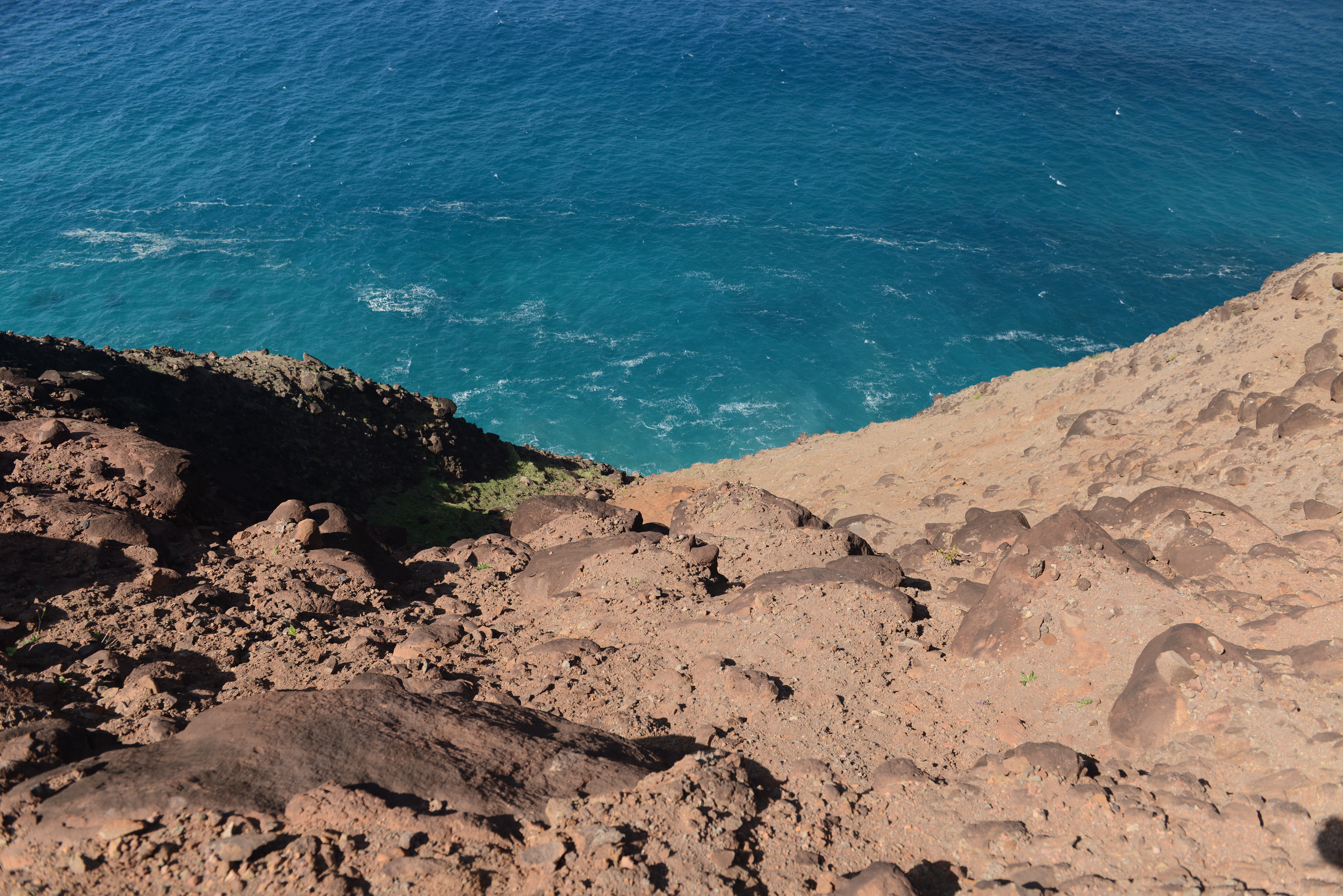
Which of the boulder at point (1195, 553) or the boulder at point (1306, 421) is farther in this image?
the boulder at point (1306, 421)

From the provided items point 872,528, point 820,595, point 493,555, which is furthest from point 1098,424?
point 493,555

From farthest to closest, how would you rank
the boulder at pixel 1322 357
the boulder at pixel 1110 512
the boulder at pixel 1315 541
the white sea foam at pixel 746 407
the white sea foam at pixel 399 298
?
the white sea foam at pixel 399 298, the white sea foam at pixel 746 407, the boulder at pixel 1322 357, the boulder at pixel 1110 512, the boulder at pixel 1315 541

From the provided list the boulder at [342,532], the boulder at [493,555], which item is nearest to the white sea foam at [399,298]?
the boulder at [342,532]

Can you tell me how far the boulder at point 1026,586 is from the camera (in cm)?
1256

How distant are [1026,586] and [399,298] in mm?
55111

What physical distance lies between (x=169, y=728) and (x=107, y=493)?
31.0ft

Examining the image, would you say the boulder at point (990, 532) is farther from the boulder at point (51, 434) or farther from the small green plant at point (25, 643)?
the boulder at point (51, 434)

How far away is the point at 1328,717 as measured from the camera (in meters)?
9.46

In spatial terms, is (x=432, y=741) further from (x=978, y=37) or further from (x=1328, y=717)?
(x=978, y=37)

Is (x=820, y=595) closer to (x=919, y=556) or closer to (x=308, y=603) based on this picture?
(x=919, y=556)

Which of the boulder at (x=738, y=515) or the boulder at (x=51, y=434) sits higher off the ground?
the boulder at (x=51, y=434)

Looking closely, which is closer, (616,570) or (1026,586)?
(1026,586)

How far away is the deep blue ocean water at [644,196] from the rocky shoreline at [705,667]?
29.2 metres

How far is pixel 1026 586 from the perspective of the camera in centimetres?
1294
